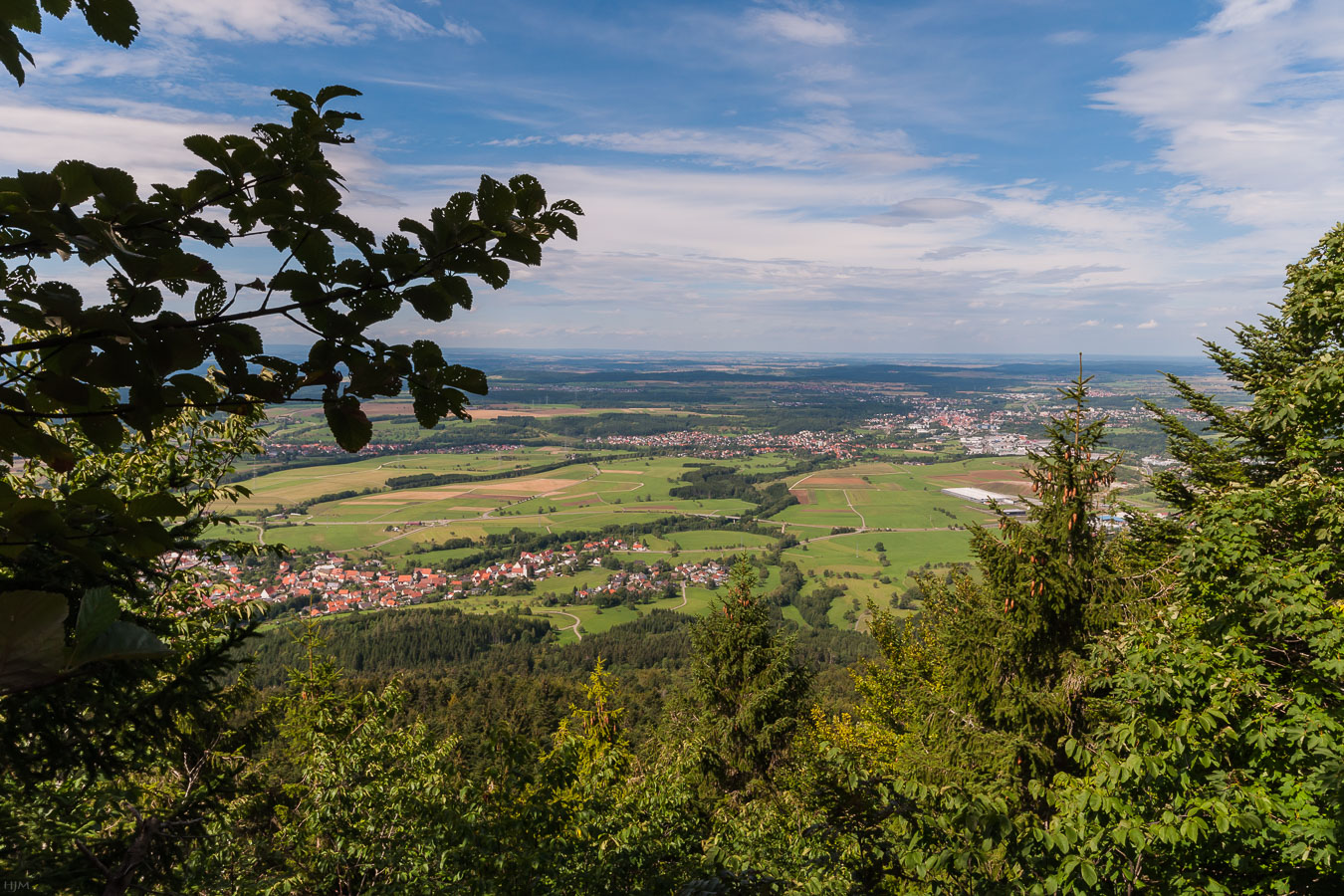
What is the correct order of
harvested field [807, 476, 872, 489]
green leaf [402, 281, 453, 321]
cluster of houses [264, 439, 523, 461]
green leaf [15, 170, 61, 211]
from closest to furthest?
1. green leaf [15, 170, 61, 211]
2. green leaf [402, 281, 453, 321]
3. harvested field [807, 476, 872, 489]
4. cluster of houses [264, 439, 523, 461]

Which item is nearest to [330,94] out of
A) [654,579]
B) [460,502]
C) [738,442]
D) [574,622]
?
[574,622]

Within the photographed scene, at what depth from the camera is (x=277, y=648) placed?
153ft

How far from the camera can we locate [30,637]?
71 cm

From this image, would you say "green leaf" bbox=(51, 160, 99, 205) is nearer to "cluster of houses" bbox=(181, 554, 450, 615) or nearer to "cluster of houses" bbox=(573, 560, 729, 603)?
"cluster of houses" bbox=(181, 554, 450, 615)

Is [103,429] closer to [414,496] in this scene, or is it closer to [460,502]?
[460,502]

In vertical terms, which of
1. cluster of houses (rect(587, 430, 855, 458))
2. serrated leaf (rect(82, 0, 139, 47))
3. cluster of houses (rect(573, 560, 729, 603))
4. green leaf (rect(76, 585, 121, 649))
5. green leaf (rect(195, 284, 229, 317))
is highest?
serrated leaf (rect(82, 0, 139, 47))

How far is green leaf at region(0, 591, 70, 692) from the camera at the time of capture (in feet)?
2.33

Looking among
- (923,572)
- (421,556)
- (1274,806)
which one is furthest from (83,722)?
(421,556)

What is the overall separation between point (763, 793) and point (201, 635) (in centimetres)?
1139

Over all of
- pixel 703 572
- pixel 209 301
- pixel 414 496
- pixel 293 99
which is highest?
pixel 293 99

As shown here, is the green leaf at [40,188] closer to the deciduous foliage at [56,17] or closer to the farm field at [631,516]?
the deciduous foliage at [56,17]

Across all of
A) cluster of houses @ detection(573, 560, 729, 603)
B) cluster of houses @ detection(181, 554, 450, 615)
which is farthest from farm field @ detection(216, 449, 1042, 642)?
cluster of houses @ detection(181, 554, 450, 615)

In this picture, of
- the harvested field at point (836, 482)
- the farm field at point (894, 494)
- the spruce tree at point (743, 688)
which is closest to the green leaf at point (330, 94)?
the spruce tree at point (743, 688)

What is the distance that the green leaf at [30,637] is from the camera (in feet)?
2.33
